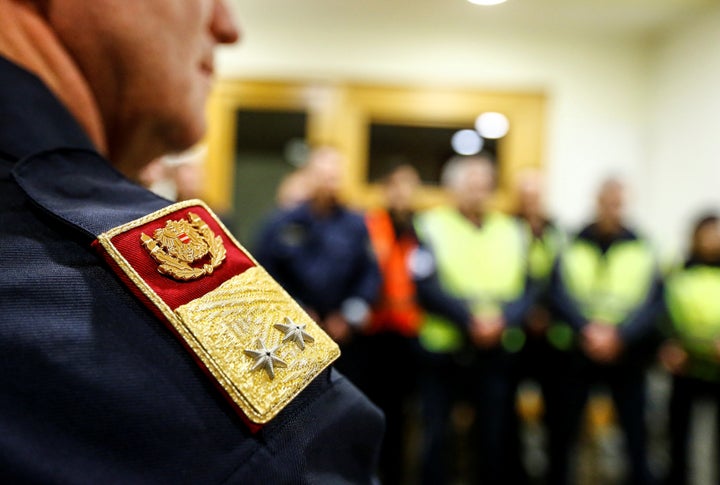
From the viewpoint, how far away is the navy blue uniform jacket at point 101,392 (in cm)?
32

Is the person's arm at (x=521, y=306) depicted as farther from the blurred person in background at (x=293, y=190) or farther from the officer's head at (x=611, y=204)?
the blurred person in background at (x=293, y=190)

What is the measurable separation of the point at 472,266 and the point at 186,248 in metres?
2.24

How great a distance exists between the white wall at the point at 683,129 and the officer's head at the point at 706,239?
88 cm

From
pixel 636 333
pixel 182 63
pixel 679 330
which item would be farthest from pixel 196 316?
pixel 679 330

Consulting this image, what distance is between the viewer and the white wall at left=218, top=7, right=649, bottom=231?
4.25 metres

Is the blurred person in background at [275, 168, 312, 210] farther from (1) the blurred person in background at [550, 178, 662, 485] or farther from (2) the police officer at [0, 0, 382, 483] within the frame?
(2) the police officer at [0, 0, 382, 483]

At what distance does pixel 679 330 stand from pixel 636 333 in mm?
246

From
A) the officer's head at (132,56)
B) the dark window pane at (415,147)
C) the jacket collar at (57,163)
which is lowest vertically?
the jacket collar at (57,163)

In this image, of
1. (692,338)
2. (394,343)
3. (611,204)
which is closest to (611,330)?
(692,338)

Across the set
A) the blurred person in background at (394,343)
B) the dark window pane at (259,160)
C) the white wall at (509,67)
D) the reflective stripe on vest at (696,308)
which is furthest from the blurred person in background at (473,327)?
the dark window pane at (259,160)

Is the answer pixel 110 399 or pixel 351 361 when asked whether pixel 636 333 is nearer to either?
pixel 351 361

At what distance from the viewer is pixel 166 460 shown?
1.09 feet

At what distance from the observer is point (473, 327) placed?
250 centimetres

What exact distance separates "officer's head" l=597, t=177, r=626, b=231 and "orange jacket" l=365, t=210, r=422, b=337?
91 cm
